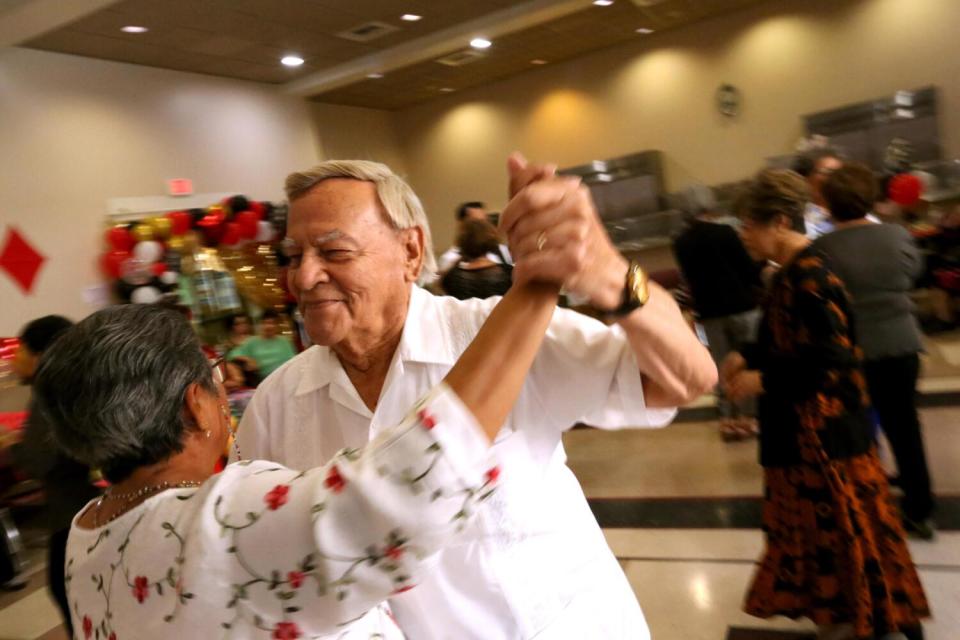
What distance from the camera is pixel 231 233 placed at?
6883 mm

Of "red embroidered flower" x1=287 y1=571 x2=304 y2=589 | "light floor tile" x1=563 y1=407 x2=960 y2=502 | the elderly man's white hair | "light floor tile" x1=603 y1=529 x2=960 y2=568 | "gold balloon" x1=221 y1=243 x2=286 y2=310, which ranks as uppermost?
the elderly man's white hair

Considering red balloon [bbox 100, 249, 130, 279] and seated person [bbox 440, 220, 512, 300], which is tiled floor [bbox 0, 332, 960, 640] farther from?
red balloon [bbox 100, 249, 130, 279]

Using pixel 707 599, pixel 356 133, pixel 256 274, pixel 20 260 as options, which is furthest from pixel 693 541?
pixel 356 133

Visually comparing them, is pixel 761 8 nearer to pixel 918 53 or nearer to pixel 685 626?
pixel 918 53

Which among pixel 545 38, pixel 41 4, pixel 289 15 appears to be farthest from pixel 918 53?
pixel 41 4

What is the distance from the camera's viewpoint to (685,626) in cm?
261

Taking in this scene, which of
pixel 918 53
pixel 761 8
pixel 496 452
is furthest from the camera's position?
pixel 761 8

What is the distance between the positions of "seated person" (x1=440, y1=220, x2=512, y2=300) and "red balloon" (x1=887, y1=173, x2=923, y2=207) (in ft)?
16.6

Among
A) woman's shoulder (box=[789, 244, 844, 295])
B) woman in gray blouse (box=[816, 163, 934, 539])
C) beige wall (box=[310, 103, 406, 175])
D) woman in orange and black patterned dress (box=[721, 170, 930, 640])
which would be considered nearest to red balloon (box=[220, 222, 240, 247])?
beige wall (box=[310, 103, 406, 175])

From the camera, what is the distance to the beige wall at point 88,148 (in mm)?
6148

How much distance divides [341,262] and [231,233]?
617 centimetres

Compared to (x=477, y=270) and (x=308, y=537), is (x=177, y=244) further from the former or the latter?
(x=308, y=537)

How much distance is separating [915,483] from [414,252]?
2623 mm

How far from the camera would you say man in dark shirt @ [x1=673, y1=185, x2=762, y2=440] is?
4.26 meters
